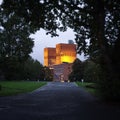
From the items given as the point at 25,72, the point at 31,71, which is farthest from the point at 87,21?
the point at 31,71

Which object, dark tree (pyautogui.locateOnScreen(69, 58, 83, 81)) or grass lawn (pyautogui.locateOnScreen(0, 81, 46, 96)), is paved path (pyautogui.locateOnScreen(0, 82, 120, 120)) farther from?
dark tree (pyautogui.locateOnScreen(69, 58, 83, 81))

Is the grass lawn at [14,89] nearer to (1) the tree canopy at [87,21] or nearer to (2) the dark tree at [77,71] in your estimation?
(1) the tree canopy at [87,21]

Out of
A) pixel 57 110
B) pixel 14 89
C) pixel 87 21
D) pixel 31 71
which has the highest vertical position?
pixel 31 71

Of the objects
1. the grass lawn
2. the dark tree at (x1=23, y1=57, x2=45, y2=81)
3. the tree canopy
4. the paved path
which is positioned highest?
the dark tree at (x1=23, y1=57, x2=45, y2=81)

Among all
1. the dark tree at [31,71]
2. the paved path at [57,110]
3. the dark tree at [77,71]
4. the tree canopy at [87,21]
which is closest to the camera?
the paved path at [57,110]

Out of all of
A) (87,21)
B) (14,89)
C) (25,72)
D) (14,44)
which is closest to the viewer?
(87,21)

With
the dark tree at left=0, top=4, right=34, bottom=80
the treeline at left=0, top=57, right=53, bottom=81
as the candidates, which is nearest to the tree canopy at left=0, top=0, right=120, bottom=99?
the dark tree at left=0, top=4, right=34, bottom=80

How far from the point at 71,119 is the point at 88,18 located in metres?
21.0

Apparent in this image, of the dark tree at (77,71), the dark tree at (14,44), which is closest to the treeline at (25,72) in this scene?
the dark tree at (77,71)

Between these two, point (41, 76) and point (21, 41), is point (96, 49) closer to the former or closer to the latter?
point (21, 41)

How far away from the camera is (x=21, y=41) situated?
62500mm

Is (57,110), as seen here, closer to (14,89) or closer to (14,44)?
(14,89)

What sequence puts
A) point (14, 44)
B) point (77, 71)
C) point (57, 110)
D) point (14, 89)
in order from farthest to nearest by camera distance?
1. point (77, 71)
2. point (14, 44)
3. point (14, 89)
4. point (57, 110)

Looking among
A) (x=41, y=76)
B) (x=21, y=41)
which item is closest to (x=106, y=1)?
(x=21, y=41)
